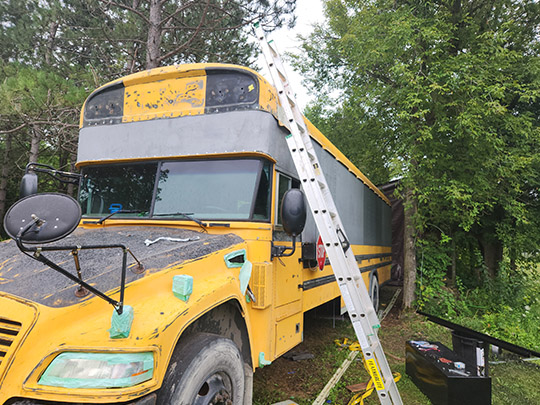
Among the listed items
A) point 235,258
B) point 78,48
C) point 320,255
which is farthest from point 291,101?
point 78,48

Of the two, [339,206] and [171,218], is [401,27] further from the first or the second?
[171,218]

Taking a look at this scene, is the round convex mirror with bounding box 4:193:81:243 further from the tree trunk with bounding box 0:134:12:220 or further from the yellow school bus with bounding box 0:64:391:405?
the tree trunk with bounding box 0:134:12:220

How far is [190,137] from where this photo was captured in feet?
9.97

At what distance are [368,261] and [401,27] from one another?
432cm

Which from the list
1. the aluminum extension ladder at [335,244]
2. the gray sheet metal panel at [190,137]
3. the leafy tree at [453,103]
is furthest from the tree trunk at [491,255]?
the gray sheet metal panel at [190,137]

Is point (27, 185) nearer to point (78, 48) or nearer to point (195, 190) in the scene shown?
point (195, 190)

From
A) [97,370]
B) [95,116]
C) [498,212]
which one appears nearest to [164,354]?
[97,370]

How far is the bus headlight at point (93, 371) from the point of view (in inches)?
58.1

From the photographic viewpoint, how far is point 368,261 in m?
6.87

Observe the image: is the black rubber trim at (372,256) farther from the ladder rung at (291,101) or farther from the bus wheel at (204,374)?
the bus wheel at (204,374)

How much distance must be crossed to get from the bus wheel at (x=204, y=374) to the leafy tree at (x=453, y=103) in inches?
207

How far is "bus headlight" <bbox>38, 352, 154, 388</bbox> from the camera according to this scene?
1.47m

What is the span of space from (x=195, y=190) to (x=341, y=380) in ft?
9.53

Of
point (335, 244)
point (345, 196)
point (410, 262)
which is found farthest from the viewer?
point (410, 262)
